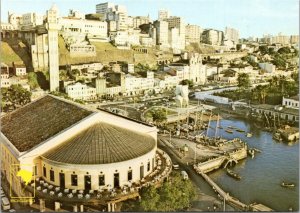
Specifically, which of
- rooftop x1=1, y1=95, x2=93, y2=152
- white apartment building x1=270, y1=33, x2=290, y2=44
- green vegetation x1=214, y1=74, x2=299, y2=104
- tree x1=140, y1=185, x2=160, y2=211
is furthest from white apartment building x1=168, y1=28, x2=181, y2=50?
tree x1=140, y1=185, x2=160, y2=211

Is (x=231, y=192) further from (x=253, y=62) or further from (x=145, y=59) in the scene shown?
(x=253, y=62)

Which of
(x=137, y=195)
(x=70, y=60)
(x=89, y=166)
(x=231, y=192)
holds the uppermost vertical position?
(x=70, y=60)

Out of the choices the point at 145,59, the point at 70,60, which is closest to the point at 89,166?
the point at 70,60

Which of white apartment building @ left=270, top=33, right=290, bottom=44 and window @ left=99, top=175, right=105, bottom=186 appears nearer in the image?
window @ left=99, top=175, right=105, bottom=186

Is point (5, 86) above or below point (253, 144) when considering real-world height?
above

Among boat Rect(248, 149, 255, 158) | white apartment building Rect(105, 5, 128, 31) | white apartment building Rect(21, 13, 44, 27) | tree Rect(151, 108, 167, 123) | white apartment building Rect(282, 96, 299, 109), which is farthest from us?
white apartment building Rect(105, 5, 128, 31)

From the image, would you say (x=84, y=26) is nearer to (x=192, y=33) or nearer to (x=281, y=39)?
(x=192, y=33)

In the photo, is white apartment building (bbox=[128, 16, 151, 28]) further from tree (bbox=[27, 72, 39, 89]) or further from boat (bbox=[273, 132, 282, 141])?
boat (bbox=[273, 132, 282, 141])
